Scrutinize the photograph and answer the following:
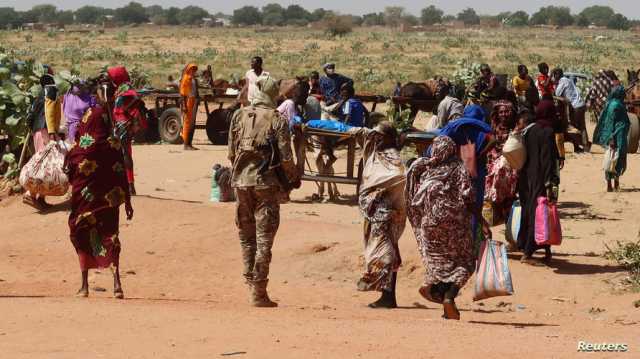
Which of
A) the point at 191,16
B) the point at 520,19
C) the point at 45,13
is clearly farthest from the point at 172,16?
the point at 520,19

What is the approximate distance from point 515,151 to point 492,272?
2763mm

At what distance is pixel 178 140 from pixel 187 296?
1259cm

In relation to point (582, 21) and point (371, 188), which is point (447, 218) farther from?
point (582, 21)

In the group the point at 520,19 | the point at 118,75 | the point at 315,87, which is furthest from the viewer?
the point at 520,19

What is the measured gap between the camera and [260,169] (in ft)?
31.6

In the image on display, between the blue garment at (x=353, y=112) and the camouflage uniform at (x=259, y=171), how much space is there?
683 cm

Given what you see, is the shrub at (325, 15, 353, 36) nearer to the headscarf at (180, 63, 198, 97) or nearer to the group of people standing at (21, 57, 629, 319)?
the headscarf at (180, 63, 198, 97)

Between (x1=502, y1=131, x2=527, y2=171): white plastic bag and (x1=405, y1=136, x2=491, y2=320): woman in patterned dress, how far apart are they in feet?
8.23

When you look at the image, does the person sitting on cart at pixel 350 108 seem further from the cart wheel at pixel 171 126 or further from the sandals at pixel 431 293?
the cart wheel at pixel 171 126

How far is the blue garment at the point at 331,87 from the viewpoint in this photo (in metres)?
18.1

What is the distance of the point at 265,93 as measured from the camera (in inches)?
385

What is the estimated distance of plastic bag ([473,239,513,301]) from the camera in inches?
363

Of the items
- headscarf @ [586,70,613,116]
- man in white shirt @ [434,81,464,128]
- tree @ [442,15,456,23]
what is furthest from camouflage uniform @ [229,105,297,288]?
tree @ [442,15,456,23]

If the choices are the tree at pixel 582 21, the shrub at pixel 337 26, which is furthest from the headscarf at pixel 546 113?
the tree at pixel 582 21
